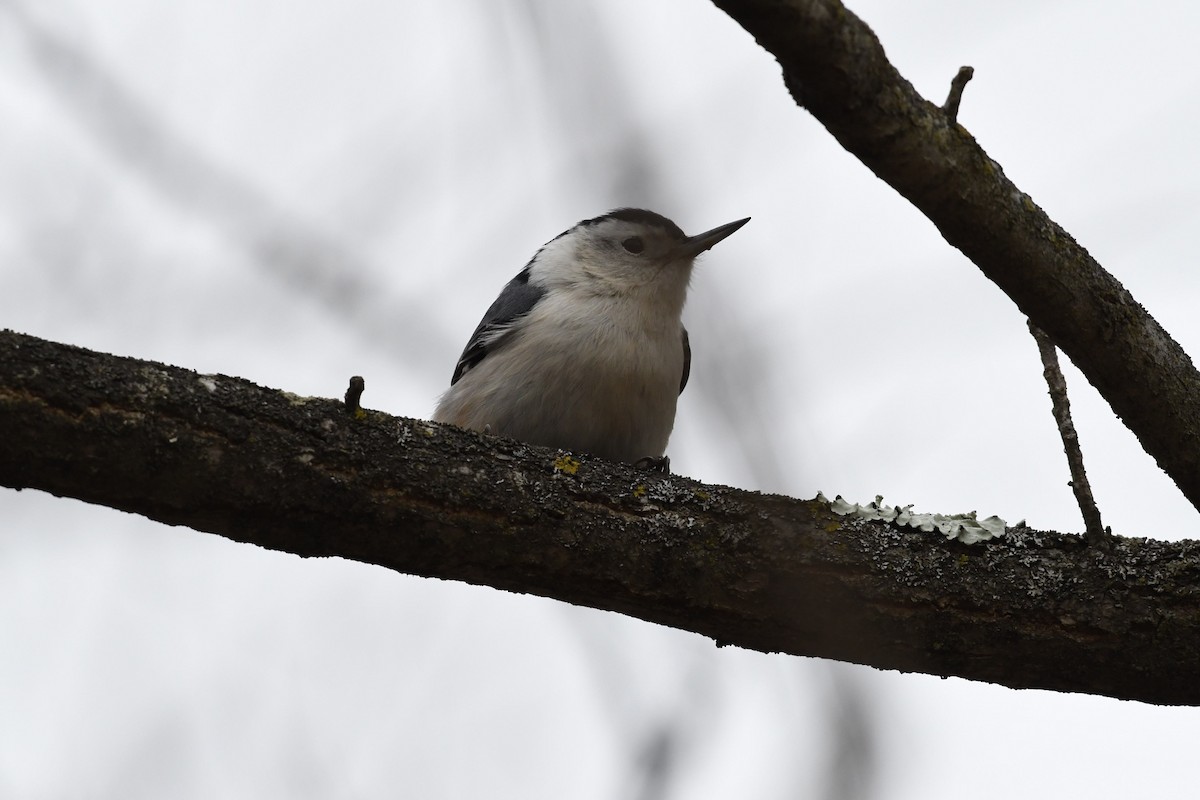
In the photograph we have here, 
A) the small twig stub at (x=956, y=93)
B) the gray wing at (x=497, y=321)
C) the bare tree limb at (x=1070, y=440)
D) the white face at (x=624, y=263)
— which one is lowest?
the bare tree limb at (x=1070, y=440)

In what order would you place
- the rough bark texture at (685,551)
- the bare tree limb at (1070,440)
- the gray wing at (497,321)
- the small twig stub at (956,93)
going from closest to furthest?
the small twig stub at (956,93) < the rough bark texture at (685,551) < the bare tree limb at (1070,440) < the gray wing at (497,321)

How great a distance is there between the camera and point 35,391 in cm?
Result: 226

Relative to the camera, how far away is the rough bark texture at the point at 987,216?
6.75 ft

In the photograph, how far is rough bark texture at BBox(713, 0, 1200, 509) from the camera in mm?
2059

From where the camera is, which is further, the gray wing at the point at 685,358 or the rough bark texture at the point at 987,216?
the gray wing at the point at 685,358

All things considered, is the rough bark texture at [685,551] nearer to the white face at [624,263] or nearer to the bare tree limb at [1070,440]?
the bare tree limb at [1070,440]

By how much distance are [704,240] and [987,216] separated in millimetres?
2177

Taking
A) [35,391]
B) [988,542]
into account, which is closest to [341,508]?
[35,391]

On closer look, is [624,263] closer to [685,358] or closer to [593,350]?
Answer: [685,358]

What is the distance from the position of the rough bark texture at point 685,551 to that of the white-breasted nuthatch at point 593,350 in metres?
0.82

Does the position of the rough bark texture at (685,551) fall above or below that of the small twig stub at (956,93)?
below

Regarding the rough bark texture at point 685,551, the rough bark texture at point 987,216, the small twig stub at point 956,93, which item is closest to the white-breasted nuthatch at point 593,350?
the rough bark texture at point 685,551

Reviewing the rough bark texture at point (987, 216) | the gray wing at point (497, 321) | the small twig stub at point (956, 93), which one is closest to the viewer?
the rough bark texture at point (987, 216)

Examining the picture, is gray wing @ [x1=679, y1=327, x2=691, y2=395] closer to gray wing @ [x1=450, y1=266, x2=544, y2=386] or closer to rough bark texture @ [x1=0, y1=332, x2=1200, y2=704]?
gray wing @ [x1=450, y1=266, x2=544, y2=386]
